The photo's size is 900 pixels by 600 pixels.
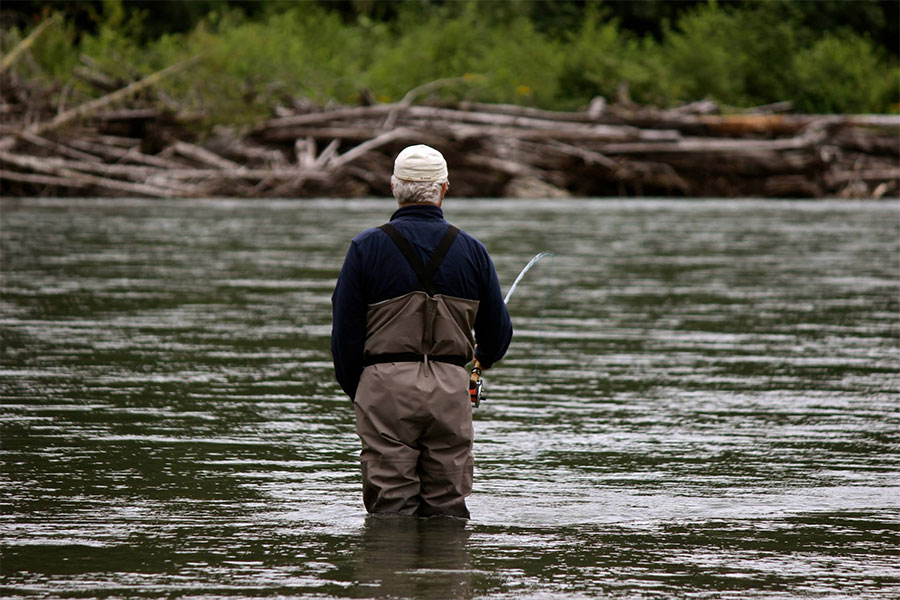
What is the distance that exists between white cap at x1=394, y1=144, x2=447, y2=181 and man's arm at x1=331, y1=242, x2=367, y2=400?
0.36 meters

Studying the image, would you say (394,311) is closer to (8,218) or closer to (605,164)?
(8,218)

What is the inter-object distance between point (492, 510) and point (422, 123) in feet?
96.2

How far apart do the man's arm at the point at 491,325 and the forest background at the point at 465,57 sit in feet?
86.2

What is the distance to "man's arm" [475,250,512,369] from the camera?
604 cm

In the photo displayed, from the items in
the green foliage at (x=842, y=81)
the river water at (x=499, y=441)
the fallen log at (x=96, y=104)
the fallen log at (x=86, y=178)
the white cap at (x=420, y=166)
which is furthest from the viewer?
the green foliage at (x=842, y=81)

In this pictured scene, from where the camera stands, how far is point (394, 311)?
19.3ft

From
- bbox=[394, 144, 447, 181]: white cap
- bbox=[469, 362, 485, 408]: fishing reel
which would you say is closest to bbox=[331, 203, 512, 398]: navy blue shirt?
bbox=[394, 144, 447, 181]: white cap

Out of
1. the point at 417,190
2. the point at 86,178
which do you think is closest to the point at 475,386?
the point at 417,190

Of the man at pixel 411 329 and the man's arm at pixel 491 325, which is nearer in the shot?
the man at pixel 411 329

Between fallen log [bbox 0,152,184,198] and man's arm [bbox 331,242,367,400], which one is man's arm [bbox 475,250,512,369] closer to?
man's arm [bbox 331,242,367,400]

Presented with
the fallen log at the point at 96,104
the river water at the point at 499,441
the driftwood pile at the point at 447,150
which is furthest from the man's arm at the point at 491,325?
the driftwood pile at the point at 447,150

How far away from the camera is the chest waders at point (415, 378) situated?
5.88 meters

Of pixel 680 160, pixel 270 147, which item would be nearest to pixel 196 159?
pixel 270 147

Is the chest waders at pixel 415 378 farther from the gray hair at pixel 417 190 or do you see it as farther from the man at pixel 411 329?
the gray hair at pixel 417 190
